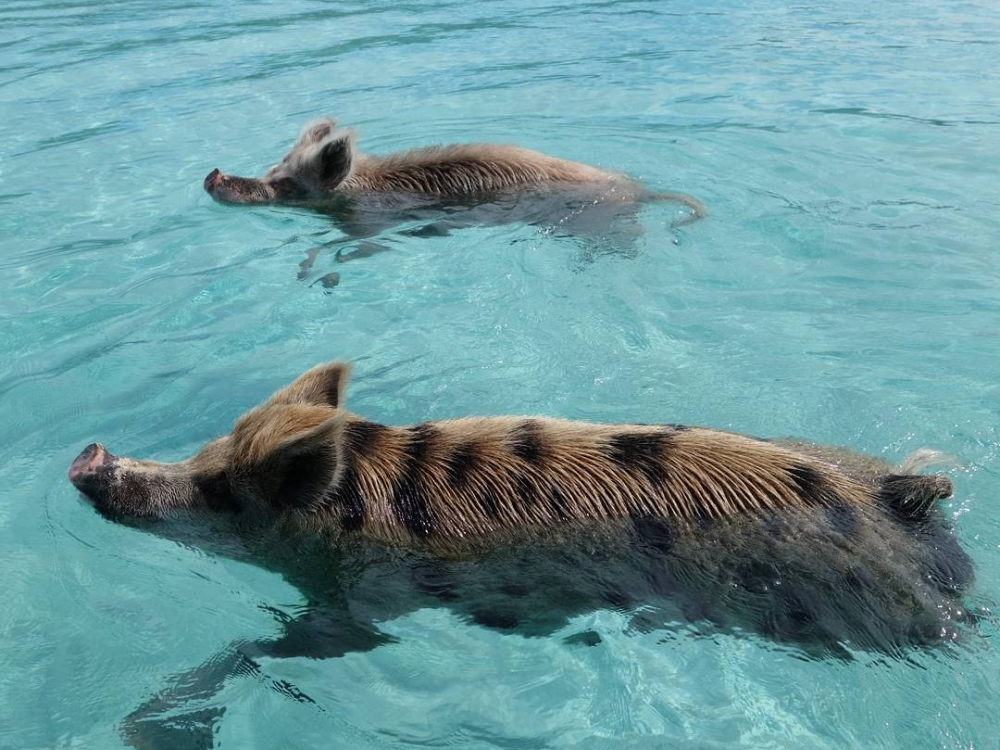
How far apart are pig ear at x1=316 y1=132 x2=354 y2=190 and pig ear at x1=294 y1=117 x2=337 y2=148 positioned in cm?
62

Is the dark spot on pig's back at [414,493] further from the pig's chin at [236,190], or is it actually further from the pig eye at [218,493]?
the pig's chin at [236,190]

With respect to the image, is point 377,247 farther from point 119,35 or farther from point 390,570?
point 119,35

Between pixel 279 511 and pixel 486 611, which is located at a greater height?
pixel 279 511

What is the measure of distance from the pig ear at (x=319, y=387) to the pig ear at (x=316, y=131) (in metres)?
6.09

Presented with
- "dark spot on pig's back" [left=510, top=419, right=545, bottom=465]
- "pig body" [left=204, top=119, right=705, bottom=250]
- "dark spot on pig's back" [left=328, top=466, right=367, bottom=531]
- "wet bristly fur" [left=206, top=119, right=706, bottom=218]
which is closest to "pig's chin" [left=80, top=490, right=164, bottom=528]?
"dark spot on pig's back" [left=328, top=466, right=367, bottom=531]

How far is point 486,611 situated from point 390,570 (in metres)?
0.49

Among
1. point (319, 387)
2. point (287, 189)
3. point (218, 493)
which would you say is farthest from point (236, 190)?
point (218, 493)

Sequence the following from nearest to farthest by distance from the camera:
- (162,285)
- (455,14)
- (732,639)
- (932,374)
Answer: (732,639), (932,374), (162,285), (455,14)

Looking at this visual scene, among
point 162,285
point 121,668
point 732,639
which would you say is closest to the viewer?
point 732,639

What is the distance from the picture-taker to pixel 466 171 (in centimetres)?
1017

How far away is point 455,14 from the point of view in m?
19.5

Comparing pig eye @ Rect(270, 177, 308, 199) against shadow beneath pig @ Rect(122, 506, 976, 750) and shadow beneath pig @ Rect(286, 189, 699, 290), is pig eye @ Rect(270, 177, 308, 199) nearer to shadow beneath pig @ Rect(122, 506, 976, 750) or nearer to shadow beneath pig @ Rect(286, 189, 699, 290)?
shadow beneath pig @ Rect(286, 189, 699, 290)

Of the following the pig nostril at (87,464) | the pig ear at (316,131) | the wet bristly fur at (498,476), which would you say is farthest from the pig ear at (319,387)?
the pig ear at (316,131)

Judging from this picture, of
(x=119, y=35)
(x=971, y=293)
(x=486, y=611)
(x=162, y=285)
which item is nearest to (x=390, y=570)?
(x=486, y=611)
